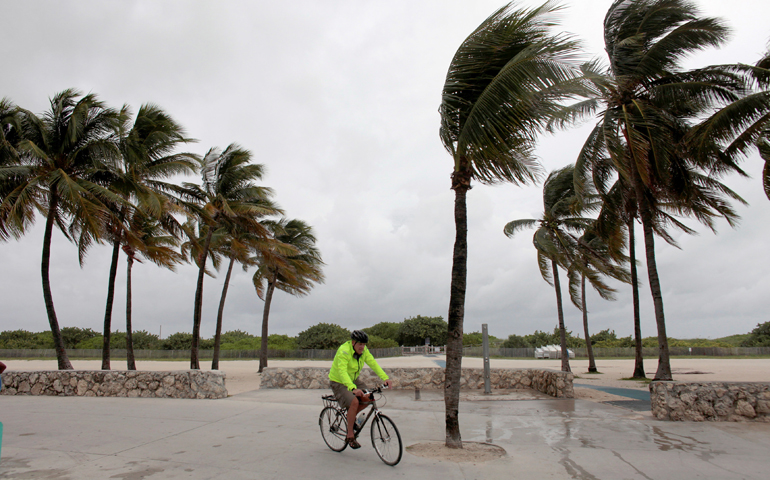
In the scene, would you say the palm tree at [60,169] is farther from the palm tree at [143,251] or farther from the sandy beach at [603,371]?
the sandy beach at [603,371]

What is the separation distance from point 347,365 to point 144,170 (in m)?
13.3

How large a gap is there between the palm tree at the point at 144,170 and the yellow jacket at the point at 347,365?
10164mm

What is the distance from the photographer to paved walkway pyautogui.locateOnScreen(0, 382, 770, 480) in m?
4.61

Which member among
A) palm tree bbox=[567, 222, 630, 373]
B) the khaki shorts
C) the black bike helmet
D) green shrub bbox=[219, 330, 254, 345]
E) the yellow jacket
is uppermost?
palm tree bbox=[567, 222, 630, 373]

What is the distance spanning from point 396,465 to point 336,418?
96cm

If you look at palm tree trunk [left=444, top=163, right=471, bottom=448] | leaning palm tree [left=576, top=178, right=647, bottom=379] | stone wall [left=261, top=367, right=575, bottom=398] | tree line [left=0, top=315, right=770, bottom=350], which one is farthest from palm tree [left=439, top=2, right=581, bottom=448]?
tree line [left=0, top=315, right=770, bottom=350]

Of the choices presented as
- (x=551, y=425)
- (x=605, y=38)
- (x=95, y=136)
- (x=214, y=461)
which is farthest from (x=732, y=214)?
(x=95, y=136)

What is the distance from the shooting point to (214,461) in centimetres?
495

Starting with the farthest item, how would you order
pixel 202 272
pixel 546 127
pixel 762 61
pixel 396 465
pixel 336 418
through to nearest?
pixel 202 272 → pixel 762 61 → pixel 546 127 → pixel 336 418 → pixel 396 465

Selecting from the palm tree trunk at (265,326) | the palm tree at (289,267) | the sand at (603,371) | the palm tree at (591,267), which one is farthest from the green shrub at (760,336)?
the palm tree trunk at (265,326)

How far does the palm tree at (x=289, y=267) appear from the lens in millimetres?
20734

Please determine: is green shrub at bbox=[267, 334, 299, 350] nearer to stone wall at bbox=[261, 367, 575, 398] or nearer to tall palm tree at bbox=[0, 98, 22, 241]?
stone wall at bbox=[261, 367, 575, 398]

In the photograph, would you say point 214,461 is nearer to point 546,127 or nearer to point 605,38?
point 546,127

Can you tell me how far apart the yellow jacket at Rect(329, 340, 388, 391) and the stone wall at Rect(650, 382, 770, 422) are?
19.1 feet
